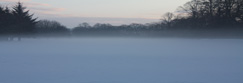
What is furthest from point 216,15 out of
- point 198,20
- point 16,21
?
point 16,21

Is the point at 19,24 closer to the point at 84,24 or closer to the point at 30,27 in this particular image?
the point at 30,27

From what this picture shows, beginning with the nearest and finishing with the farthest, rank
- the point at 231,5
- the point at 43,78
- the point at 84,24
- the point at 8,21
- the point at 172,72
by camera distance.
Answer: the point at 43,78 → the point at 172,72 → the point at 231,5 → the point at 8,21 → the point at 84,24

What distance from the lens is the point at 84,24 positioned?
4609 inches

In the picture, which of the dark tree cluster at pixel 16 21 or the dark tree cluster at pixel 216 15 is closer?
the dark tree cluster at pixel 216 15

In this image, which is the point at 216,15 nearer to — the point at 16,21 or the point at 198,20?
the point at 198,20

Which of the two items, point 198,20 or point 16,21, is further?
point 16,21

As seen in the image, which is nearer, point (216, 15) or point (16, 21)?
point (216, 15)

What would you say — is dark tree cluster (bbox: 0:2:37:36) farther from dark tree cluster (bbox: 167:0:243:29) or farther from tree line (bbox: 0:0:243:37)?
dark tree cluster (bbox: 167:0:243:29)

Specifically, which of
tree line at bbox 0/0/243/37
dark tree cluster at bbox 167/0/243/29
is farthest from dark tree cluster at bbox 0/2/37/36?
dark tree cluster at bbox 167/0/243/29

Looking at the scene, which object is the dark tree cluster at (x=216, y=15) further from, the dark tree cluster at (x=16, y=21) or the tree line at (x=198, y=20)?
the dark tree cluster at (x=16, y=21)

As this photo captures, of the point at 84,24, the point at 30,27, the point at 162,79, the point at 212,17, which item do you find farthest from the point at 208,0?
the point at 84,24

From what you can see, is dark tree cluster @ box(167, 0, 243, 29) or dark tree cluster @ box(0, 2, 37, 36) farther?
dark tree cluster @ box(0, 2, 37, 36)

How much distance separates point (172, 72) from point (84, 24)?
363 feet

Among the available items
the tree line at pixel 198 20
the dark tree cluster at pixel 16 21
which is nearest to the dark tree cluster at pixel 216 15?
the tree line at pixel 198 20
